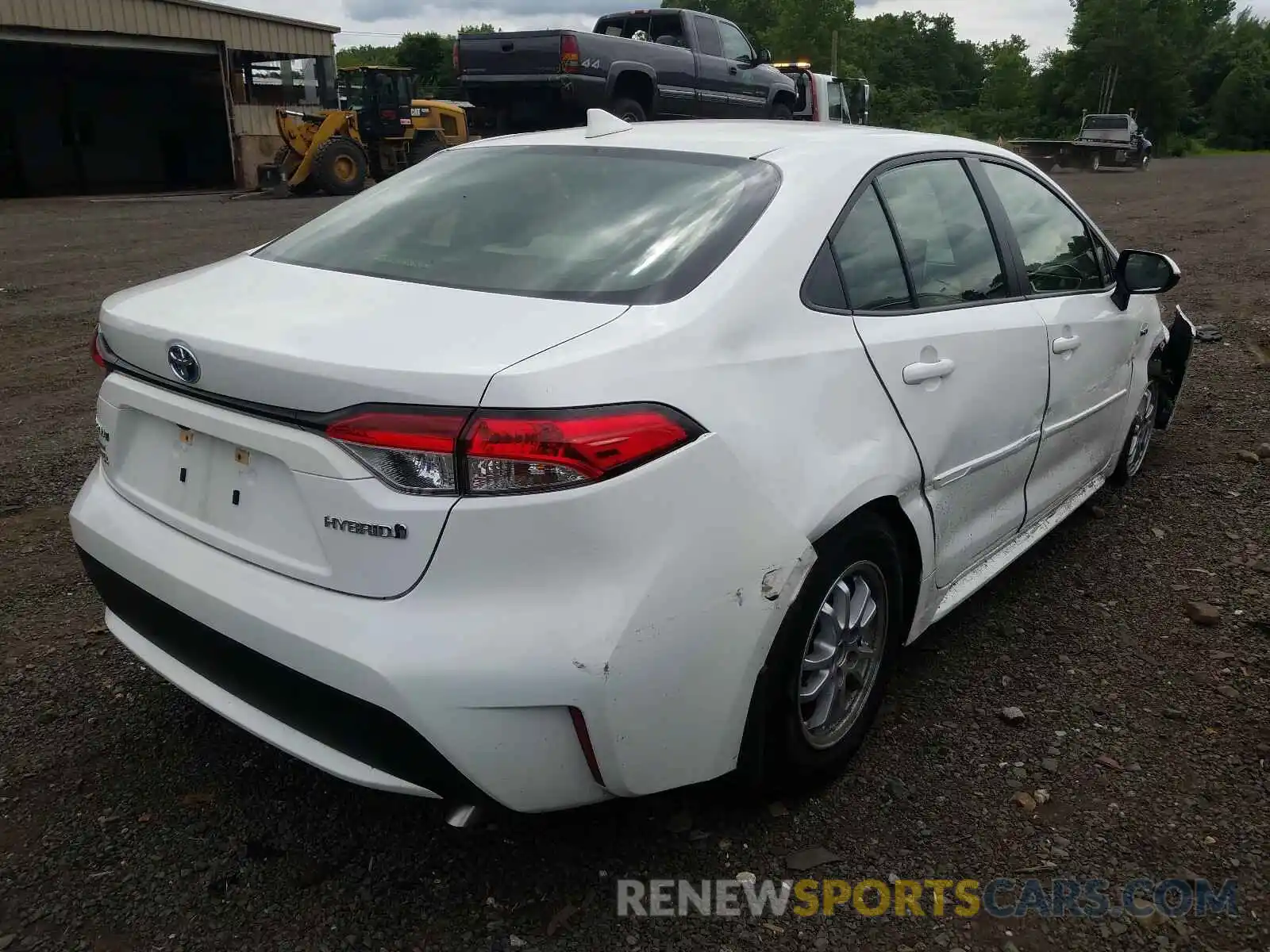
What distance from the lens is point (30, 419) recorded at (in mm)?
5711

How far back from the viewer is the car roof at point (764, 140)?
9.23ft

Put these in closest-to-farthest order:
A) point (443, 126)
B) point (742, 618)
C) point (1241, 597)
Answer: point (742, 618) → point (1241, 597) → point (443, 126)

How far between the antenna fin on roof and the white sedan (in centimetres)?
12

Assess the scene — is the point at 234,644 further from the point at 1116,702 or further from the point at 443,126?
the point at 443,126

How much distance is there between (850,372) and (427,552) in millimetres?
1105

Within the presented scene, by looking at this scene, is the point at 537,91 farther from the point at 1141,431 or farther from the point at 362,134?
the point at 1141,431

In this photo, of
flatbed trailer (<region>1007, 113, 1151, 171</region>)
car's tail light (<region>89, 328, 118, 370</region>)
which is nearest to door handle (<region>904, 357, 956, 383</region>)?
car's tail light (<region>89, 328, 118, 370</region>)

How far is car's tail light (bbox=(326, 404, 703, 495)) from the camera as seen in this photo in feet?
6.23

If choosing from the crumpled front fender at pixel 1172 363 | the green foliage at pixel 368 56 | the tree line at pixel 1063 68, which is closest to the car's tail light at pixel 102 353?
the crumpled front fender at pixel 1172 363

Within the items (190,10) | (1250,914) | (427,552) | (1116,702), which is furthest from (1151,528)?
(190,10)

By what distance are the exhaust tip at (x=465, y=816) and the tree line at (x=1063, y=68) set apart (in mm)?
48264

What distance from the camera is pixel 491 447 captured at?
1.90m

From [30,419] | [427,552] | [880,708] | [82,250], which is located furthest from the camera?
[82,250]

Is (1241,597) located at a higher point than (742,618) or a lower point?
lower
